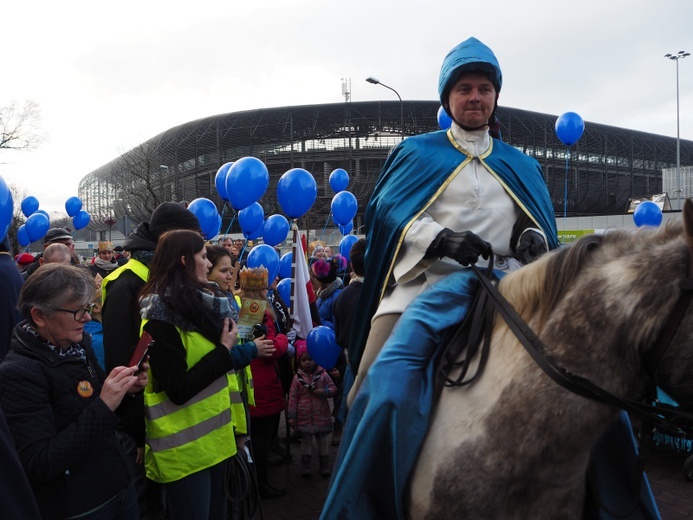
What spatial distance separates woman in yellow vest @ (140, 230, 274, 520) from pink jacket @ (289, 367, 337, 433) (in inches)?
95.9

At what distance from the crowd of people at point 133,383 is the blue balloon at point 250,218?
5.50m

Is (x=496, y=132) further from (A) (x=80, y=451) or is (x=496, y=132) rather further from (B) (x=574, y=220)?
(B) (x=574, y=220)

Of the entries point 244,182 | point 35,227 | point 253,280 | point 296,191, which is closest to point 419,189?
point 253,280

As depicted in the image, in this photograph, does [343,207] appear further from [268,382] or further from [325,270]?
[268,382]

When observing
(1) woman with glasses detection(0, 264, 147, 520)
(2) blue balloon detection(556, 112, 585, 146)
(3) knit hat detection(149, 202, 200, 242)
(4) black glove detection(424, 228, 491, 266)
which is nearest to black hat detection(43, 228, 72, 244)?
(3) knit hat detection(149, 202, 200, 242)

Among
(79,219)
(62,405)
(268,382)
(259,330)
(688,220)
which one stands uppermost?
(79,219)

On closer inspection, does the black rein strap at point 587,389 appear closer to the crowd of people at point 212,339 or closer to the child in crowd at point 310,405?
the crowd of people at point 212,339

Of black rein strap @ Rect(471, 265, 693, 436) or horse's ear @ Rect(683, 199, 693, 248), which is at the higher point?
horse's ear @ Rect(683, 199, 693, 248)

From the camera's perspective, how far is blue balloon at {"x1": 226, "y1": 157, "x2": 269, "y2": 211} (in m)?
7.95

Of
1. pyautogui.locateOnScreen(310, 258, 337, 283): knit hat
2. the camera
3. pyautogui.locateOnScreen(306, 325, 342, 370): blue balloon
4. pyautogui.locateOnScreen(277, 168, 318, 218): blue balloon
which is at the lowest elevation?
pyautogui.locateOnScreen(306, 325, 342, 370): blue balloon

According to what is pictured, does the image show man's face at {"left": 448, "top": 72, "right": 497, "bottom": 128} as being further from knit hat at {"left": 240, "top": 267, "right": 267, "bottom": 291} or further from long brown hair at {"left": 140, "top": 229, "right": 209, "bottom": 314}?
knit hat at {"left": 240, "top": 267, "right": 267, "bottom": 291}

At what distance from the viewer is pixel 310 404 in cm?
542

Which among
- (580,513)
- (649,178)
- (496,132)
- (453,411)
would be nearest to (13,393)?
(453,411)

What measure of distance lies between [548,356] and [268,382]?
12.6 feet
